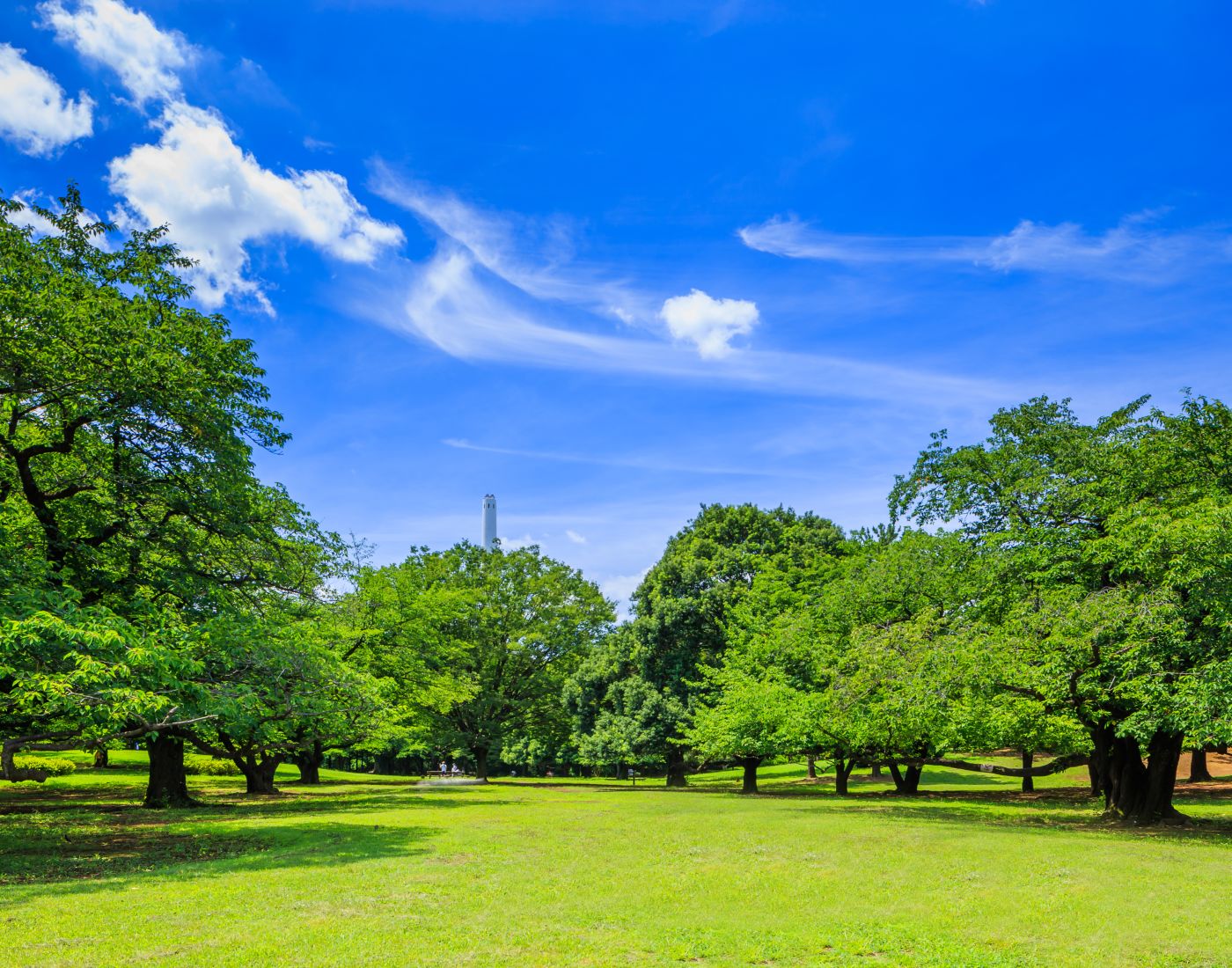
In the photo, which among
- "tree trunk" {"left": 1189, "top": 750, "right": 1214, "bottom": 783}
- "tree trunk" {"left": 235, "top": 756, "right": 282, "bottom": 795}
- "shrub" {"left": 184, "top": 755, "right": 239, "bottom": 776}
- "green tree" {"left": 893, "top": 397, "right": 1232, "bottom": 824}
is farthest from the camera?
"shrub" {"left": 184, "top": 755, "right": 239, "bottom": 776}

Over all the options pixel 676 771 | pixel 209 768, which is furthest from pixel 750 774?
pixel 209 768

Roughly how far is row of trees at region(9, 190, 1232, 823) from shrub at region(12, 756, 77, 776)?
5476 millimetres

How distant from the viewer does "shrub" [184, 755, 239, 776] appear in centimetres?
4488

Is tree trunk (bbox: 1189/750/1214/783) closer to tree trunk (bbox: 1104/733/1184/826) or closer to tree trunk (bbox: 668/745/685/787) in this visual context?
tree trunk (bbox: 1104/733/1184/826)

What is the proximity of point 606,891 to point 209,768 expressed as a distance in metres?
40.8

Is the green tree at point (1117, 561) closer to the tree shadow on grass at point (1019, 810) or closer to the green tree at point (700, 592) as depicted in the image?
the tree shadow on grass at point (1019, 810)

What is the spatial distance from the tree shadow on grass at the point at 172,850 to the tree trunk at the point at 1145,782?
19.2 metres

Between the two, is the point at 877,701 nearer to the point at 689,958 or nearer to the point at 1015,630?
the point at 1015,630

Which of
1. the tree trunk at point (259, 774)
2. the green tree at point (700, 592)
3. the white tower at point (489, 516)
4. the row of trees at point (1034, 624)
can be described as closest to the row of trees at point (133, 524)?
the tree trunk at point (259, 774)

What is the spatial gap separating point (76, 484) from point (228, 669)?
229 inches

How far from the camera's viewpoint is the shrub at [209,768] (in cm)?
4488

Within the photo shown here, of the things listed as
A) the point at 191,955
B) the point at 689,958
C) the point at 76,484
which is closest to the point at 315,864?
the point at 191,955

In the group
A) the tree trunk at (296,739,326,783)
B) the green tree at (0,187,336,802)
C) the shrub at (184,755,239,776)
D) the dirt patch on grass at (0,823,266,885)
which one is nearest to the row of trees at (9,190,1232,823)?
the green tree at (0,187,336,802)

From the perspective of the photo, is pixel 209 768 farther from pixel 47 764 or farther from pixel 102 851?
pixel 102 851
